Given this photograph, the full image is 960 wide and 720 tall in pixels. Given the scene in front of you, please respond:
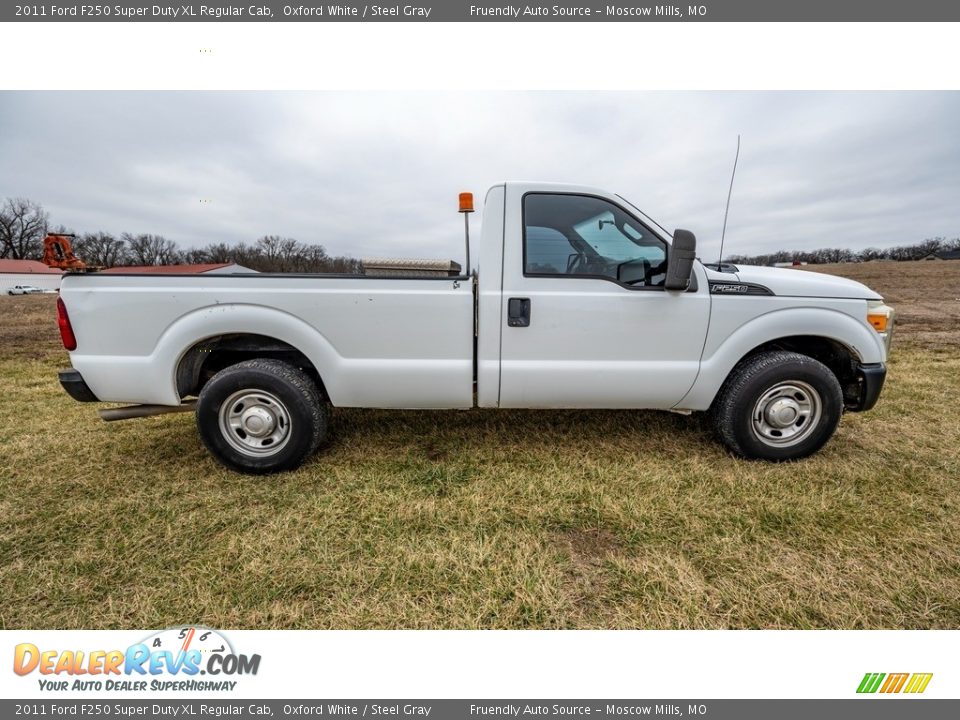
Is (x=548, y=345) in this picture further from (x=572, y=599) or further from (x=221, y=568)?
(x=221, y=568)

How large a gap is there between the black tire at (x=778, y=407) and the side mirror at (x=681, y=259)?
888 millimetres

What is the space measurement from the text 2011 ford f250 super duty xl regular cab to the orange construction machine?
96 mm

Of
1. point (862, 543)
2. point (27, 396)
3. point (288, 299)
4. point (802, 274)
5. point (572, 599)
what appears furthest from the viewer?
point (27, 396)

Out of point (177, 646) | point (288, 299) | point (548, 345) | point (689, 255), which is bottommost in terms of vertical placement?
point (177, 646)

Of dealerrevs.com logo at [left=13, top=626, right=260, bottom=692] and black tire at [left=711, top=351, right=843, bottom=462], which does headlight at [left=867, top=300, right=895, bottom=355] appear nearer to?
black tire at [left=711, top=351, right=843, bottom=462]

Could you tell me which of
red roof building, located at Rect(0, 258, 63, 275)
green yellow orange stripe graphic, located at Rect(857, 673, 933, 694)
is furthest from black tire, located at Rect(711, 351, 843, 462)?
red roof building, located at Rect(0, 258, 63, 275)

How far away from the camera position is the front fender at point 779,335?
9.09 feet

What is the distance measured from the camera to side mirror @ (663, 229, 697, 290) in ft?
7.93

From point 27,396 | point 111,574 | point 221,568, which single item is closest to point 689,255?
point 221,568

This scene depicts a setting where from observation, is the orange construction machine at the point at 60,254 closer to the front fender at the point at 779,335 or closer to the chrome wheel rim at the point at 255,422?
the chrome wheel rim at the point at 255,422

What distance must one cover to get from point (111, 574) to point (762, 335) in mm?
3972

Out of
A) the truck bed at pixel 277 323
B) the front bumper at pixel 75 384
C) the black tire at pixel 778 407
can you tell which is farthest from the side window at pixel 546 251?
the front bumper at pixel 75 384

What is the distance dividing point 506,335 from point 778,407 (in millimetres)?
1987

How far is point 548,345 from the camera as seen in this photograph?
271 cm
